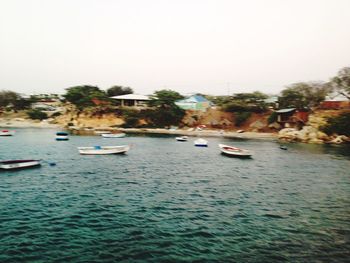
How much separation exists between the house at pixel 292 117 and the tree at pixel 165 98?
50.4 metres

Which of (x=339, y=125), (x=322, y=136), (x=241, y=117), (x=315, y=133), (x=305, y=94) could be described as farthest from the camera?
(x=241, y=117)

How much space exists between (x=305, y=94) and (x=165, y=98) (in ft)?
207

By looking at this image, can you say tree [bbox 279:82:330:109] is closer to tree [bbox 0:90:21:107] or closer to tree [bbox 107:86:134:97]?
tree [bbox 107:86:134:97]

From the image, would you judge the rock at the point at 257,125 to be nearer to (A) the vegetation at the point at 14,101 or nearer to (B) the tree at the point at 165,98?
(B) the tree at the point at 165,98

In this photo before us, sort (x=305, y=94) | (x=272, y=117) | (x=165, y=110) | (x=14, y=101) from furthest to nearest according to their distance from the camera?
(x=14, y=101) → (x=165, y=110) → (x=272, y=117) → (x=305, y=94)

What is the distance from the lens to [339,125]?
106812 millimetres

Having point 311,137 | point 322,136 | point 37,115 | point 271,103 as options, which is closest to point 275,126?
point 311,137

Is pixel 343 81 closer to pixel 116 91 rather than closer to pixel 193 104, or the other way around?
pixel 193 104

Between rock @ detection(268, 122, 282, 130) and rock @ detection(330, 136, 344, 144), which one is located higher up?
rock @ detection(268, 122, 282, 130)

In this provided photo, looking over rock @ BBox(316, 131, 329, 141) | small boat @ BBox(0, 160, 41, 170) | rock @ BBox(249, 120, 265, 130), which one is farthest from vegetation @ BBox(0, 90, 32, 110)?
rock @ BBox(316, 131, 329, 141)

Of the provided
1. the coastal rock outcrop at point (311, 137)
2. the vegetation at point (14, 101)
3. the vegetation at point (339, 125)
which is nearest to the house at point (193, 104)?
the coastal rock outcrop at point (311, 137)

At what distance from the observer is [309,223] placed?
2645 cm

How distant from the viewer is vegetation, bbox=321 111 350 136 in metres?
106

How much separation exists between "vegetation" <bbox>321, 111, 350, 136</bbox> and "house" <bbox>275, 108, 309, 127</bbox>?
11.5 metres
